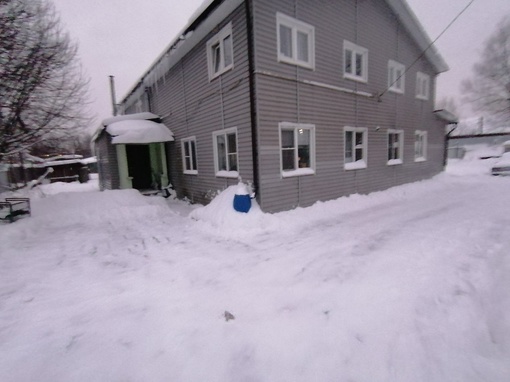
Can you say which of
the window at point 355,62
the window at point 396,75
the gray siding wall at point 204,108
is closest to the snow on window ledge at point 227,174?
the gray siding wall at point 204,108

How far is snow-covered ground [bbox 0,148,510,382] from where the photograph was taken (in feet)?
7.36

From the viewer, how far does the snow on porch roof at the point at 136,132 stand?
10125mm

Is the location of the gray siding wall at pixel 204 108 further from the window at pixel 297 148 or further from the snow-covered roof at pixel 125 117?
the window at pixel 297 148

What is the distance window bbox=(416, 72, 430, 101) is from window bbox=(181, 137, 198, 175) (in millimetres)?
12126

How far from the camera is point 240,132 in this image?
7469 mm

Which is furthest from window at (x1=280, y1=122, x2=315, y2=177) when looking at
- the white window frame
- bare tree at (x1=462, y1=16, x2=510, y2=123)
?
bare tree at (x1=462, y1=16, x2=510, y2=123)

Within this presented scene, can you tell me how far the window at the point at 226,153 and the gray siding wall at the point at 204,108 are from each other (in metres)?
0.22

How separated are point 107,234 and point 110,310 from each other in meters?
4.05

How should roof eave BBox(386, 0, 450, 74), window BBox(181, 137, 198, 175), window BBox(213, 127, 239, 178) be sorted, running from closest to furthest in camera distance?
1. window BBox(213, 127, 239, 178)
2. window BBox(181, 137, 198, 175)
3. roof eave BBox(386, 0, 450, 74)

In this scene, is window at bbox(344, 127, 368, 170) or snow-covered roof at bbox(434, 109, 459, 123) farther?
snow-covered roof at bbox(434, 109, 459, 123)

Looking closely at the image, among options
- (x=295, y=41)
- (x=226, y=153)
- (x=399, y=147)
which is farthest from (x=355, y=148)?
(x=226, y=153)

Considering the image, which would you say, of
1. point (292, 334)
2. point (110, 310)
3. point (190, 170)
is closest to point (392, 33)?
point (190, 170)

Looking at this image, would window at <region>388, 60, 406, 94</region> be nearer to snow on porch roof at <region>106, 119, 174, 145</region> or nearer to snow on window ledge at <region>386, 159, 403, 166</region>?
snow on window ledge at <region>386, 159, 403, 166</region>

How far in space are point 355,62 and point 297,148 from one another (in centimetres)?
500
